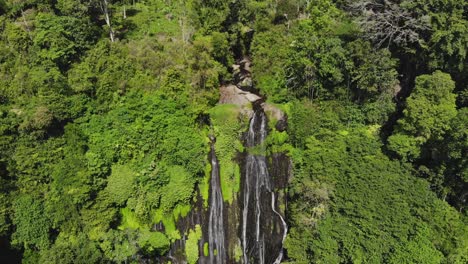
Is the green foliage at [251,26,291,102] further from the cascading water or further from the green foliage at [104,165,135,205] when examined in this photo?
the green foliage at [104,165,135,205]

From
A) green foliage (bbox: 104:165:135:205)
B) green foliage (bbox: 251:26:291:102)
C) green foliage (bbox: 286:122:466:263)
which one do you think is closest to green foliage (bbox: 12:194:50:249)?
green foliage (bbox: 104:165:135:205)

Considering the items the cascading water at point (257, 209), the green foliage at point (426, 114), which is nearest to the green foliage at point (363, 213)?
the green foliage at point (426, 114)

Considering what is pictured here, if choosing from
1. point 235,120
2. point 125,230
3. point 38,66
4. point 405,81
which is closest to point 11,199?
point 125,230

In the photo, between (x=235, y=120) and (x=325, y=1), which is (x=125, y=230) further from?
(x=325, y=1)

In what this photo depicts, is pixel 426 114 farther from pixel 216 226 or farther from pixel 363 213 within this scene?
pixel 216 226

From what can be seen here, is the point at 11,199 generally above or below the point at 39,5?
below

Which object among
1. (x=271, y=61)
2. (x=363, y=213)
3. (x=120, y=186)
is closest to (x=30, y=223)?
(x=120, y=186)
